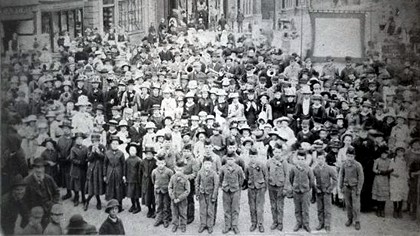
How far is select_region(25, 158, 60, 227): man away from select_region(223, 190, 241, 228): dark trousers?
6.04 feet

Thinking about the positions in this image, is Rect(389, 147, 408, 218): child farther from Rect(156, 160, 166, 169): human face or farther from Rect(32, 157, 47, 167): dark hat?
Rect(32, 157, 47, 167): dark hat

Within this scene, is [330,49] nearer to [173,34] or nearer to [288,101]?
[288,101]

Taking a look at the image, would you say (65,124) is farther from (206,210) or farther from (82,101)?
(206,210)

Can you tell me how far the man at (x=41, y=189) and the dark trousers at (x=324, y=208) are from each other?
2857 millimetres

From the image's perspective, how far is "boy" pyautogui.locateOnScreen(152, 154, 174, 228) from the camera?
277 inches

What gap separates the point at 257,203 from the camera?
7.03 metres

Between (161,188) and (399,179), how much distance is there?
261 centimetres

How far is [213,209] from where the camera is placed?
23.1ft

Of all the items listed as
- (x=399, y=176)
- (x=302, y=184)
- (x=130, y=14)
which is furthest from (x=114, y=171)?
(x=399, y=176)

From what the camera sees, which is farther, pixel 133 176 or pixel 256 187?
pixel 133 176

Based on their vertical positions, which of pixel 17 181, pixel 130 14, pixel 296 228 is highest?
pixel 130 14

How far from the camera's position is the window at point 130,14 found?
23.1ft

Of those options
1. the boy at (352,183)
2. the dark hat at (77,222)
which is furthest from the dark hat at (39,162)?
the boy at (352,183)

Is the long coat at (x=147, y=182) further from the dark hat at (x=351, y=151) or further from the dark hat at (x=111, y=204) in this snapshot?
the dark hat at (x=351, y=151)
